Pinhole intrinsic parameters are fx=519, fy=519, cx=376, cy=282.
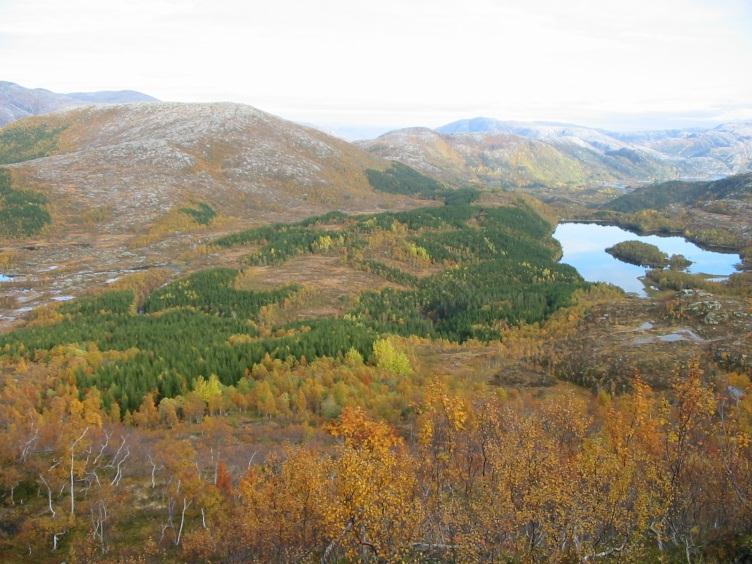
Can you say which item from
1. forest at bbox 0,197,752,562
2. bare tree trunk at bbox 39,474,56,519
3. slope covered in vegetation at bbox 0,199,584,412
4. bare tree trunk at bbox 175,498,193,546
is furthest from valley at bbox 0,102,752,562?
slope covered in vegetation at bbox 0,199,584,412

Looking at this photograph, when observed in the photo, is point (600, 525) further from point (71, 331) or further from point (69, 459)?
point (71, 331)

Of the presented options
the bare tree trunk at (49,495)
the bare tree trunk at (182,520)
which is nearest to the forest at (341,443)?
the bare tree trunk at (182,520)

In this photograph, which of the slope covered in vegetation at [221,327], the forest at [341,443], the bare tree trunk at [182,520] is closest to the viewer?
the forest at [341,443]

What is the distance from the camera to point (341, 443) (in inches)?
2616

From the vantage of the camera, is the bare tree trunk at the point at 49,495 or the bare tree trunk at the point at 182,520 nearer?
the bare tree trunk at the point at 182,520

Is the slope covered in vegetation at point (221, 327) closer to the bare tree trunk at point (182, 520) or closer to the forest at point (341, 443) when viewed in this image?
the forest at point (341, 443)

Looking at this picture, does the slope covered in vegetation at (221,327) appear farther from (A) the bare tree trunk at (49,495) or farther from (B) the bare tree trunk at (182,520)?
→ (B) the bare tree trunk at (182,520)

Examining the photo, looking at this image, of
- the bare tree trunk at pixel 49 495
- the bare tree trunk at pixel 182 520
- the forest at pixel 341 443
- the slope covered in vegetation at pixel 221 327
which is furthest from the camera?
the slope covered in vegetation at pixel 221 327

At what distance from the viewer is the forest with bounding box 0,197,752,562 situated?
29500 millimetres

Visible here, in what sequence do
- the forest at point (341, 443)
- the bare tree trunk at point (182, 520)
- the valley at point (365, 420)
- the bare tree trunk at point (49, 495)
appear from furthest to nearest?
the bare tree trunk at point (49, 495)
the bare tree trunk at point (182, 520)
the valley at point (365, 420)
the forest at point (341, 443)

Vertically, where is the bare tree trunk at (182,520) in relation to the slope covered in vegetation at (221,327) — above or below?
above

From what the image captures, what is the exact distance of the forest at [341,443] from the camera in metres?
29.5

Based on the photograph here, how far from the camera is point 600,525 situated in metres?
32.9

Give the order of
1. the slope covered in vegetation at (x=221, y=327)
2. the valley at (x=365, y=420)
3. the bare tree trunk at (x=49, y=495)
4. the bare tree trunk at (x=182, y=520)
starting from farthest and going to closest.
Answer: the slope covered in vegetation at (x=221, y=327), the bare tree trunk at (x=49, y=495), the bare tree trunk at (x=182, y=520), the valley at (x=365, y=420)
